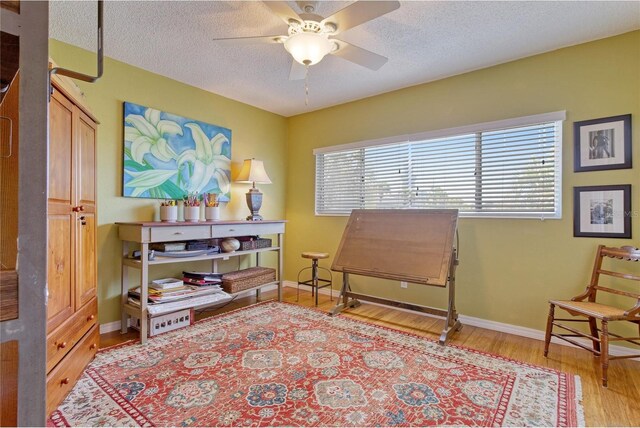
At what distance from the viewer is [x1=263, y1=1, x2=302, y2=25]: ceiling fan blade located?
1696 mm

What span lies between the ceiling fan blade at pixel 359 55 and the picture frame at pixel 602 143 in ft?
5.86

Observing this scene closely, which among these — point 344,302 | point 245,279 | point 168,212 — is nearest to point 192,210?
point 168,212

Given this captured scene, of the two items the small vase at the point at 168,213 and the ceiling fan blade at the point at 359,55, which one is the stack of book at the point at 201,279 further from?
the ceiling fan blade at the point at 359,55

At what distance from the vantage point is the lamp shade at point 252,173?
373 cm

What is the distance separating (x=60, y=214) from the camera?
179 centimetres

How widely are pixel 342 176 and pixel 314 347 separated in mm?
2334

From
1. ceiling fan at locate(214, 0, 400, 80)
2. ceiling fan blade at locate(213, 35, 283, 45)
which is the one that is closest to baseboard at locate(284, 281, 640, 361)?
ceiling fan at locate(214, 0, 400, 80)

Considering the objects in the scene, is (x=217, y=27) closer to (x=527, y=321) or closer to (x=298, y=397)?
(x=298, y=397)

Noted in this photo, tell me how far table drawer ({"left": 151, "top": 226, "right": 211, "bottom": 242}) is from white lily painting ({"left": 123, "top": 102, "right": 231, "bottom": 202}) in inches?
26.0

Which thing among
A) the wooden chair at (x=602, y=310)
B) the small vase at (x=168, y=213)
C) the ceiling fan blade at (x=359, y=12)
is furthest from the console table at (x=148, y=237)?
the wooden chair at (x=602, y=310)

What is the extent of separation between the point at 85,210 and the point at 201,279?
51.4 inches

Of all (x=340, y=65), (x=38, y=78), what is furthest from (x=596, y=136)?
(x=38, y=78)

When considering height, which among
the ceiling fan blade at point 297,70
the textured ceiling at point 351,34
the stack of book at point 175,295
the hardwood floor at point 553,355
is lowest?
the hardwood floor at point 553,355

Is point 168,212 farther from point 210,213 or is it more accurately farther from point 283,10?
point 283,10
